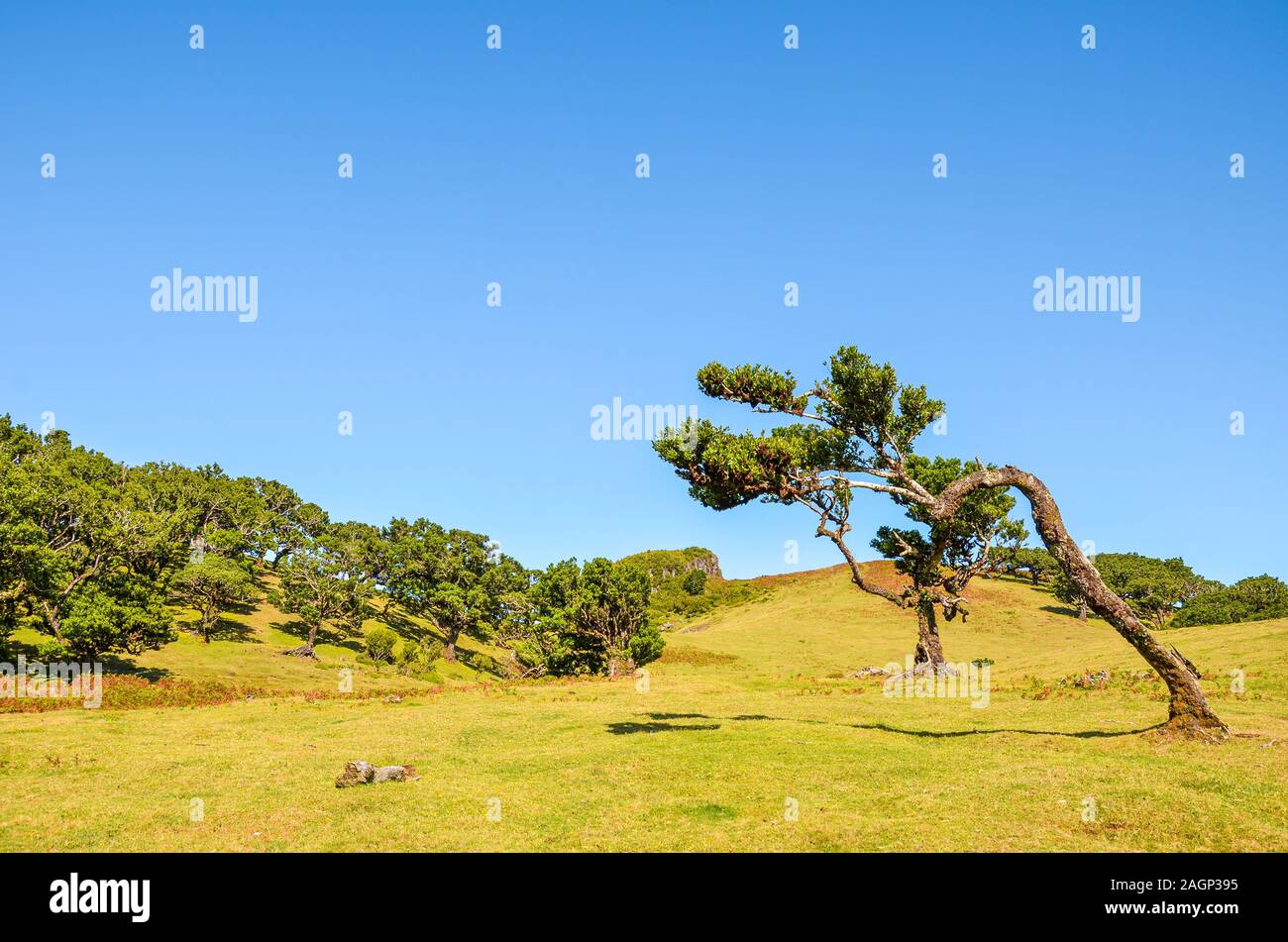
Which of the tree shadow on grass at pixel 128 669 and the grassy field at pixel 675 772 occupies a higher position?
the grassy field at pixel 675 772

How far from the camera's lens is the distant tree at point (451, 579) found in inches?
3979

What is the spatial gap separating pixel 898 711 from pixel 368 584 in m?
81.9

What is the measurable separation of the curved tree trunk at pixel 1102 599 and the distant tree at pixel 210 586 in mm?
83353

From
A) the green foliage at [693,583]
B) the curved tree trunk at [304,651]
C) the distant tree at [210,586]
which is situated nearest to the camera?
the curved tree trunk at [304,651]

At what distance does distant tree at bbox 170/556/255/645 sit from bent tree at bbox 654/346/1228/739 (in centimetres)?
7634

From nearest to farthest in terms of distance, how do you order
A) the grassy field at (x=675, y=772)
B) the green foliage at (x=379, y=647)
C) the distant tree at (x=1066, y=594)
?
the grassy field at (x=675, y=772) < the green foliage at (x=379, y=647) < the distant tree at (x=1066, y=594)

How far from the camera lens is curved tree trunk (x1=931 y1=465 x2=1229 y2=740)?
20.0 m

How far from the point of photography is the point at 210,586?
86.8m

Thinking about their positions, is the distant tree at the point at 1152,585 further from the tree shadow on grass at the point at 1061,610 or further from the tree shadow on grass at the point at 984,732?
the tree shadow on grass at the point at 984,732

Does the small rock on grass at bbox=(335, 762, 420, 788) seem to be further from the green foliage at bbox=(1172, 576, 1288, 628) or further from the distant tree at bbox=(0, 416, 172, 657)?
the green foliage at bbox=(1172, 576, 1288, 628)

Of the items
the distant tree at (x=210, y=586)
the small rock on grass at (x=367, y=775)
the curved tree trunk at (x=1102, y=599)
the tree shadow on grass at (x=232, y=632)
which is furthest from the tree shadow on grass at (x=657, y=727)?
the tree shadow on grass at (x=232, y=632)
